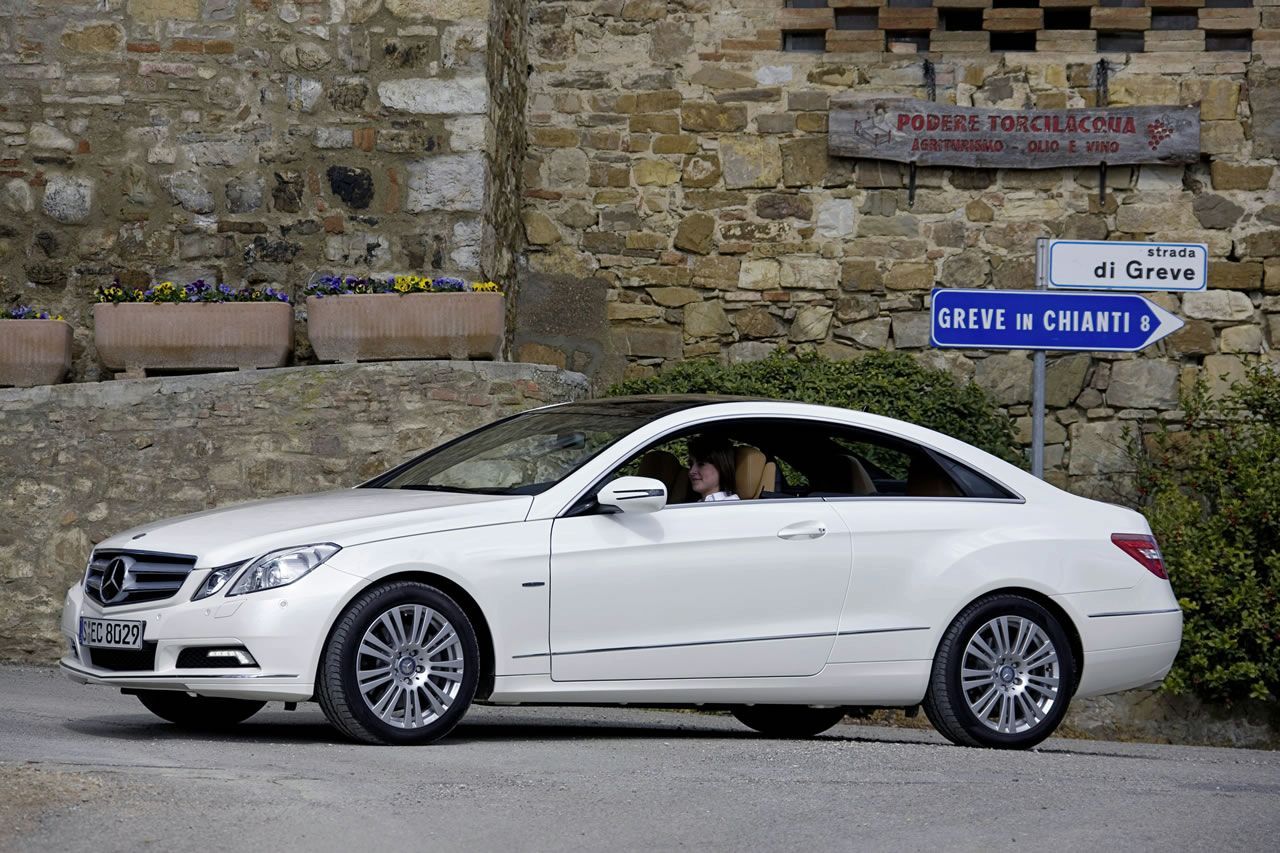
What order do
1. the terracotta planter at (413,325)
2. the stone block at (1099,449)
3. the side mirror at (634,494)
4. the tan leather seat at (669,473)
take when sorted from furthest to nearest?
the stone block at (1099,449), the terracotta planter at (413,325), the tan leather seat at (669,473), the side mirror at (634,494)

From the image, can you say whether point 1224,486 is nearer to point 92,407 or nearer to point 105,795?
point 92,407

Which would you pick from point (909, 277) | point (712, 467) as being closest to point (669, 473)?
point (712, 467)

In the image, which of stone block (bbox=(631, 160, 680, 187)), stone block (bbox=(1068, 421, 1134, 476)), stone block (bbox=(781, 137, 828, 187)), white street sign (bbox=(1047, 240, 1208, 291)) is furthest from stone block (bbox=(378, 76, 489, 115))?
stone block (bbox=(1068, 421, 1134, 476))

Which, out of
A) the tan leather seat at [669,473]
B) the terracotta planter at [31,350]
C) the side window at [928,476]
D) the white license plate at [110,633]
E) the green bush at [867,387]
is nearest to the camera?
the white license plate at [110,633]

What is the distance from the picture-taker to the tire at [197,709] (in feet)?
26.0

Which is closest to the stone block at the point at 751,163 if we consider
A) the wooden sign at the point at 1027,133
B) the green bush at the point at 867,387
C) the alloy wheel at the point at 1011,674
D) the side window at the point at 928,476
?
the wooden sign at the point at 1027,133

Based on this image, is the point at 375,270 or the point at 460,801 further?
the point at 375,270

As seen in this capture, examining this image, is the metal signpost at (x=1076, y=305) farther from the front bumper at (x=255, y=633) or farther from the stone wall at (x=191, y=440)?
the front bumper at (x=255, y=633)

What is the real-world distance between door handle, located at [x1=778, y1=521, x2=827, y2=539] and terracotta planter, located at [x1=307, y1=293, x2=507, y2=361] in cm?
461

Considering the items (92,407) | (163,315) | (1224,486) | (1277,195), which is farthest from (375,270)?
(1277,195)

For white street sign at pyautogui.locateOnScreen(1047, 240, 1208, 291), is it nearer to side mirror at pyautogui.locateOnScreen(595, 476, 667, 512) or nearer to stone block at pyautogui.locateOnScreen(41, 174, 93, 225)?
side mirror at pyautogui.locateOnScreen(595, 476, 667, 512)

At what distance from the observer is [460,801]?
5879 millimetres

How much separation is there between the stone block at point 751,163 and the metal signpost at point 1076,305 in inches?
178

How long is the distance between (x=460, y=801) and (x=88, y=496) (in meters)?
6.29
